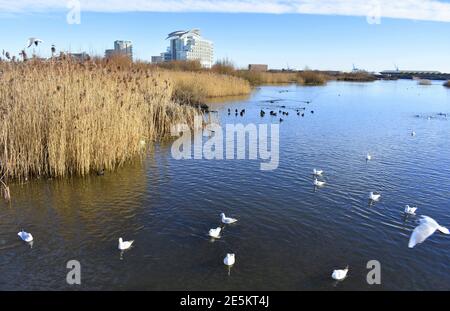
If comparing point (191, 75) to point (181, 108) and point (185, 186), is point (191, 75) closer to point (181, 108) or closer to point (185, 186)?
point (181, 108)

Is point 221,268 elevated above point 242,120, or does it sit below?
below

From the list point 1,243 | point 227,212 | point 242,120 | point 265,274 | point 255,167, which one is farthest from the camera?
point 242,120

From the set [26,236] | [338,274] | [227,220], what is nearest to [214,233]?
[227,220]

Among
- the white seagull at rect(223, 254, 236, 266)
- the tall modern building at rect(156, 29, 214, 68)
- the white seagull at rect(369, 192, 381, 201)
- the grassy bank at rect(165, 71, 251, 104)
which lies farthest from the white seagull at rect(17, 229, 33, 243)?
the tall modern building at rect(156, 29, 214, 68)

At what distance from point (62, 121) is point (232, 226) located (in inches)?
206

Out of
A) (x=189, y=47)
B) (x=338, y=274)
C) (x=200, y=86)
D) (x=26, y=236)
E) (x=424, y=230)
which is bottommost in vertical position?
(x=338, y=274)

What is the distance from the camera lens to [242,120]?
22422mm

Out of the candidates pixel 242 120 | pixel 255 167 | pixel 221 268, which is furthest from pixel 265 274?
pixel 242 120

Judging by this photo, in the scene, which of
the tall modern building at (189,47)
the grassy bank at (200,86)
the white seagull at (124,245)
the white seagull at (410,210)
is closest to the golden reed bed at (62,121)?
the white seagull at (124,245)

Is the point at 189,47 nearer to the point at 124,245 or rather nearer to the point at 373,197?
the point at 373,197

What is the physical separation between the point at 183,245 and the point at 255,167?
18.6ft

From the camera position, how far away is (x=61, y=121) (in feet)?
32.3

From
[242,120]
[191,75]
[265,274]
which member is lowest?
[265,274]

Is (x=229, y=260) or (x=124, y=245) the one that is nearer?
(x=229, y=260)
